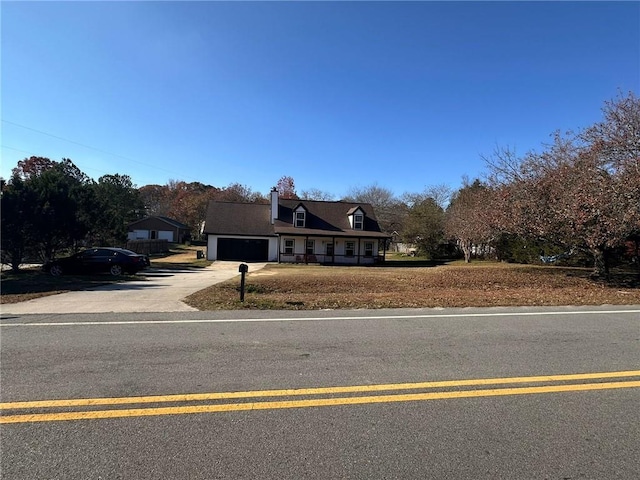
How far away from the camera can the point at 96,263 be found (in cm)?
2028

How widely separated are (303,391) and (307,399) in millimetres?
205

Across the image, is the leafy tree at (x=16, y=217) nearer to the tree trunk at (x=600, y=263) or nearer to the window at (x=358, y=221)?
the window at (x=358, y=221)

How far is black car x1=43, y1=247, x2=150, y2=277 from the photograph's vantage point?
65.3 feet

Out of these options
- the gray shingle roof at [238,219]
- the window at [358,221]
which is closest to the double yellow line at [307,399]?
the gray shingle roof at [238,219]

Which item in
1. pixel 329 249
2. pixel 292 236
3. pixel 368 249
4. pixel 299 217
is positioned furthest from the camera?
pixel 299 217

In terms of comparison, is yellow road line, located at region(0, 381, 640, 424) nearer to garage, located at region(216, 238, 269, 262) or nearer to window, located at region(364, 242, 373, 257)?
window, located at region(364, 242, 373, 257)

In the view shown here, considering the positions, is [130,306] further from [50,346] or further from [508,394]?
[508,394]

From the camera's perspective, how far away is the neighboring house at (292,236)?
120ft

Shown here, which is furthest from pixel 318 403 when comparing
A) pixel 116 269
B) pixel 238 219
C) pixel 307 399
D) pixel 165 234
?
pixel 165 234

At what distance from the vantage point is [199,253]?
3784 cm

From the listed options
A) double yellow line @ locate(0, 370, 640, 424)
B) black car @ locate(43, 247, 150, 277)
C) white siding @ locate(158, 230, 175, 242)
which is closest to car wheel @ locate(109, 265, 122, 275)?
black car @ locate(43, 247, 150, 277)

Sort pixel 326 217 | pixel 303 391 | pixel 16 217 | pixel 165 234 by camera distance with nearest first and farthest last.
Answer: pixel 303 391 < pixel 16 217 < pixel 326 217 < pixel 165 234

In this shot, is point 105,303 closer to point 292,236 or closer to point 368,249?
point 292,236

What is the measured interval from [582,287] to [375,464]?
575 inches
